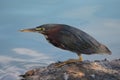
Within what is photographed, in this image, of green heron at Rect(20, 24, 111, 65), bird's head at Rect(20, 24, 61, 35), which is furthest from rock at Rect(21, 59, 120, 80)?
bird's head at Rect(20, 24, 61, 35)

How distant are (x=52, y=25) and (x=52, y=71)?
1.69m

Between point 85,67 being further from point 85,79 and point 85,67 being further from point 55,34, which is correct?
point 55,34

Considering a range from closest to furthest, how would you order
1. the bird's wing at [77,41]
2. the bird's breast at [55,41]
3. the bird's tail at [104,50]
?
1. the bird's breast at [55,41]
2. the bird's wing at [77,41]
3. the bird's tail at [104,50]

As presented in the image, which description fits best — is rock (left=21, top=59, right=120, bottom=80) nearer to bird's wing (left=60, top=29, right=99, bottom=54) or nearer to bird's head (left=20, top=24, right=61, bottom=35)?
bird's wing (left=60, top=29, right=99, bottom=54)

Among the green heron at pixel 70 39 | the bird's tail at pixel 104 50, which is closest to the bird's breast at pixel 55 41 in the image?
the green heron at pixel 70 39

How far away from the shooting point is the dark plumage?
51.2 ft

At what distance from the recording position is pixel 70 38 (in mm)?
15797

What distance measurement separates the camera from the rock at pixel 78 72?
15.8 metres

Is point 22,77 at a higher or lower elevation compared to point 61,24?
lower

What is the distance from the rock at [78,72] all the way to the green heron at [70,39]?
1.61 feet

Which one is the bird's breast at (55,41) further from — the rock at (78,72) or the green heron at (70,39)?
the rock at (78,72)

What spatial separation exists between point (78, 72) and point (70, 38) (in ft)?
3.95

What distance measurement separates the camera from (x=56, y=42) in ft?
51.1

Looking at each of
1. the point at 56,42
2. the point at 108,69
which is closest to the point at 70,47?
the point at 56,42
